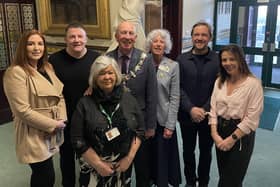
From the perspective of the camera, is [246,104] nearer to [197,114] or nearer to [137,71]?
[197,114]

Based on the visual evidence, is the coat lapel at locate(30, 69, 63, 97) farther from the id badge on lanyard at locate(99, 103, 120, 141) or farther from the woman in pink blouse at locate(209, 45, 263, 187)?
the woman in pink blouse at locate(209, 45, 263, 187)

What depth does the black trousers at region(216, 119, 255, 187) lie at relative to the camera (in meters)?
1.88

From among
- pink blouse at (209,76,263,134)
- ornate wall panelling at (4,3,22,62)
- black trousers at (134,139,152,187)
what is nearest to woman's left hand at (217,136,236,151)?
pink blouse at (209,76,263,134)

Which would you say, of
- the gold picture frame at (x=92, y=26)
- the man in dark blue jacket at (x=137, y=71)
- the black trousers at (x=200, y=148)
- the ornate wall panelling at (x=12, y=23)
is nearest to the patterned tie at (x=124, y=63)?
the man in dark blue jacket at (x=137, y=71)

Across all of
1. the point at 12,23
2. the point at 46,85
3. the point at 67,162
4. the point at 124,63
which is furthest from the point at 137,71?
the point at 12,23

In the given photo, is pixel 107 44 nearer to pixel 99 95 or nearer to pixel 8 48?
pixel 8 48

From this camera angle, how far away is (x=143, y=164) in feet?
7.25

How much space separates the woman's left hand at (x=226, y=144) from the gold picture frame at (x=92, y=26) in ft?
7.45

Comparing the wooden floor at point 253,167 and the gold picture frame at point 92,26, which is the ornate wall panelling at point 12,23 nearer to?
the gold picture frame at point 92,26

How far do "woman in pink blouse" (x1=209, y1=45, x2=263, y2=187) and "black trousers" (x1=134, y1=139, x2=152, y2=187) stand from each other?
518mm

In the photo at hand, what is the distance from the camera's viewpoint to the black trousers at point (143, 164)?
2170mm

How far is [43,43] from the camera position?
1925 mm

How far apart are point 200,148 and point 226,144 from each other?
49 centimetres

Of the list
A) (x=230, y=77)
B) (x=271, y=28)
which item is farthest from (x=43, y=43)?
(x=271, y=28)
